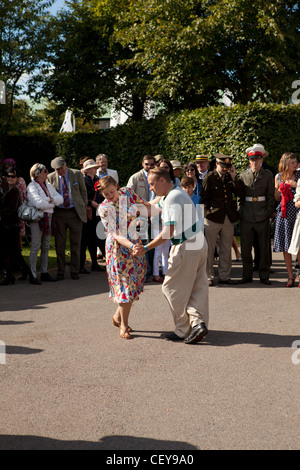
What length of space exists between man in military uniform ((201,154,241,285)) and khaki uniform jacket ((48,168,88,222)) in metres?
2.38

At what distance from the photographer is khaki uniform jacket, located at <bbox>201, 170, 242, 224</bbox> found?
415 inches

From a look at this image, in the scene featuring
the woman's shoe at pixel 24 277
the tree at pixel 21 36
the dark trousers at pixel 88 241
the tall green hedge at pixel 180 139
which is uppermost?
the tree at pixel 21 36

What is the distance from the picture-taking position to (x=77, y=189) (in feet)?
37.3

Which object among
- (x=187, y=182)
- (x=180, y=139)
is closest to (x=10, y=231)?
(x=187, y=182)

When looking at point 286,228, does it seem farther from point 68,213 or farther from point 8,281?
point 8,281

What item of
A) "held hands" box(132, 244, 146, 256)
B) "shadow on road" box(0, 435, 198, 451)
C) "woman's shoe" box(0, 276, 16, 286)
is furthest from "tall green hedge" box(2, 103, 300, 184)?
"shadow on road" box(0, 435, 198, 451)

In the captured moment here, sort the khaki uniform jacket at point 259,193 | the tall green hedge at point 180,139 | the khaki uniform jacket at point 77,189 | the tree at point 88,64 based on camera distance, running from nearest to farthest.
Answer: the khaki uniform jacket at point 259,193 → the khaki uniform jacket at point 77,189 → the tall green hedge at point 180,139 → the tree at point 88,64

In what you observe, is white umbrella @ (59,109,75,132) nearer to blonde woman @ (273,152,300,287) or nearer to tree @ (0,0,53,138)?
tree @ (0,0,53,138)

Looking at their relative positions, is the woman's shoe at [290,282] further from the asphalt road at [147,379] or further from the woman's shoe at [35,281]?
the woman's shoe at [35,281]

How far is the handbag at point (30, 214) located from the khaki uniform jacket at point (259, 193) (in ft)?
12.1

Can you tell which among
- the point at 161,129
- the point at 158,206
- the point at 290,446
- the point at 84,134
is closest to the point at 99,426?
the point at 290,446

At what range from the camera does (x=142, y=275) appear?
7.00 metres

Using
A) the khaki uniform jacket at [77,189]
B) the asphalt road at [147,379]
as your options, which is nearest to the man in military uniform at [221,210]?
the asphalt road at [147,379]

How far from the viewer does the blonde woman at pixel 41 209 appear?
1072 centimetres
